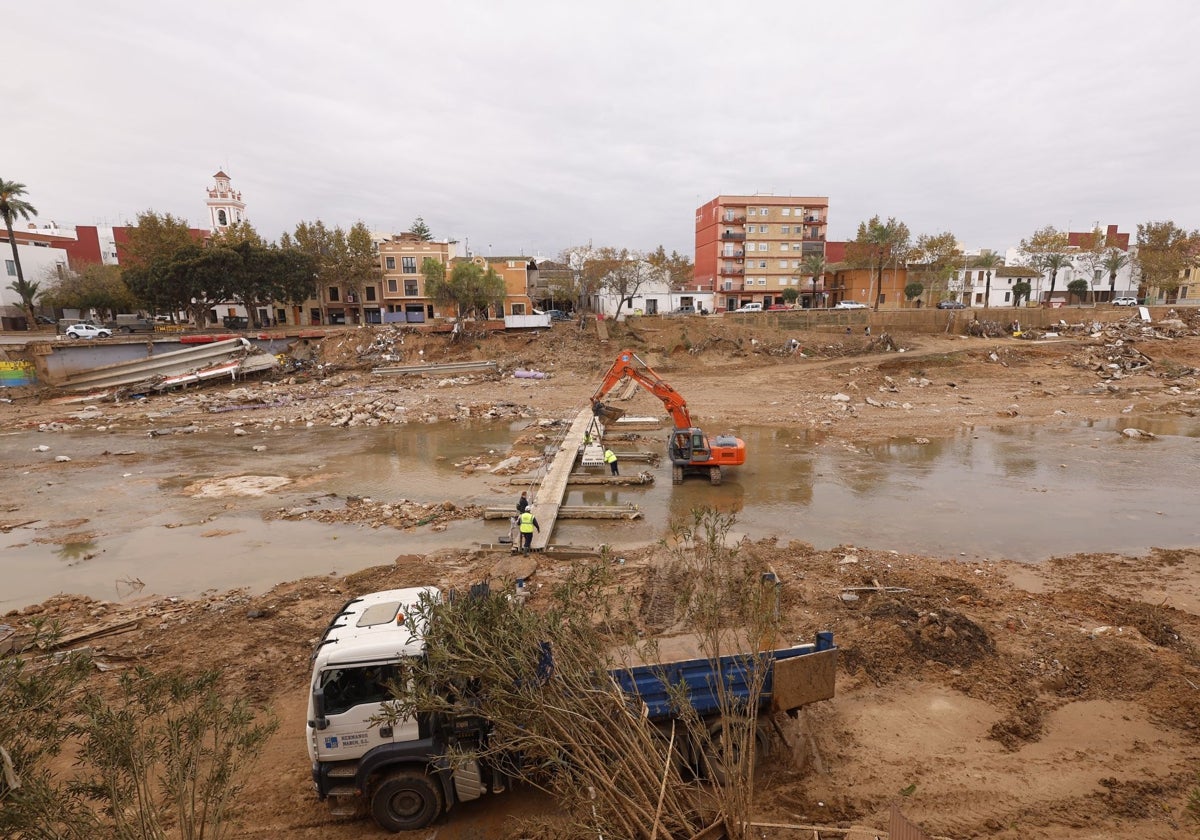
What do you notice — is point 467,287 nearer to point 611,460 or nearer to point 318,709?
point 611,460

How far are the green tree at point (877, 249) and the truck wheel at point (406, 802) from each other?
53046mm

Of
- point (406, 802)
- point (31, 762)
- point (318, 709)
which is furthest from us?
point (406, 802)

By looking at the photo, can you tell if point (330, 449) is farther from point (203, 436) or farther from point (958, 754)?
point (958, 754)

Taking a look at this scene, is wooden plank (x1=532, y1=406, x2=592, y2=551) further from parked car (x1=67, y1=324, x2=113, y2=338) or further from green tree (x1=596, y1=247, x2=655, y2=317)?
parked car (x1=67, y1=324, x2=113, y2=338)

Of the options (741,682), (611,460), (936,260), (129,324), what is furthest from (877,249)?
(129,324)

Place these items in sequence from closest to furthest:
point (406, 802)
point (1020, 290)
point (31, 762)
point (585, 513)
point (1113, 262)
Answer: point (31, 762), point (406, 802), point (585, 513), point (1113, 262), point (1020, 290)

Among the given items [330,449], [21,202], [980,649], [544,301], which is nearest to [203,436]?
[330,449]

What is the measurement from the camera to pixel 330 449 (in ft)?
78.3

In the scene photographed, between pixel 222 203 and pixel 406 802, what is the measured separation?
70655mm

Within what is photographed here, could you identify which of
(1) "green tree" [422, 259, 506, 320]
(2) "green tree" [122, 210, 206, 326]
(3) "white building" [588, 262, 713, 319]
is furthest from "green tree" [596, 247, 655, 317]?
(2) "green tree" [122, 210, 206, 326]

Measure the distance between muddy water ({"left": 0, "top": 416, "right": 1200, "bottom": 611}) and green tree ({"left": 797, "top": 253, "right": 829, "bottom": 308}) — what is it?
38363 mm

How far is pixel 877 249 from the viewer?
2083 inches

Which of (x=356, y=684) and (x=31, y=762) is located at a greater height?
(x=31, y=762)

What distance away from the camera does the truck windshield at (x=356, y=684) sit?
19.8ft
